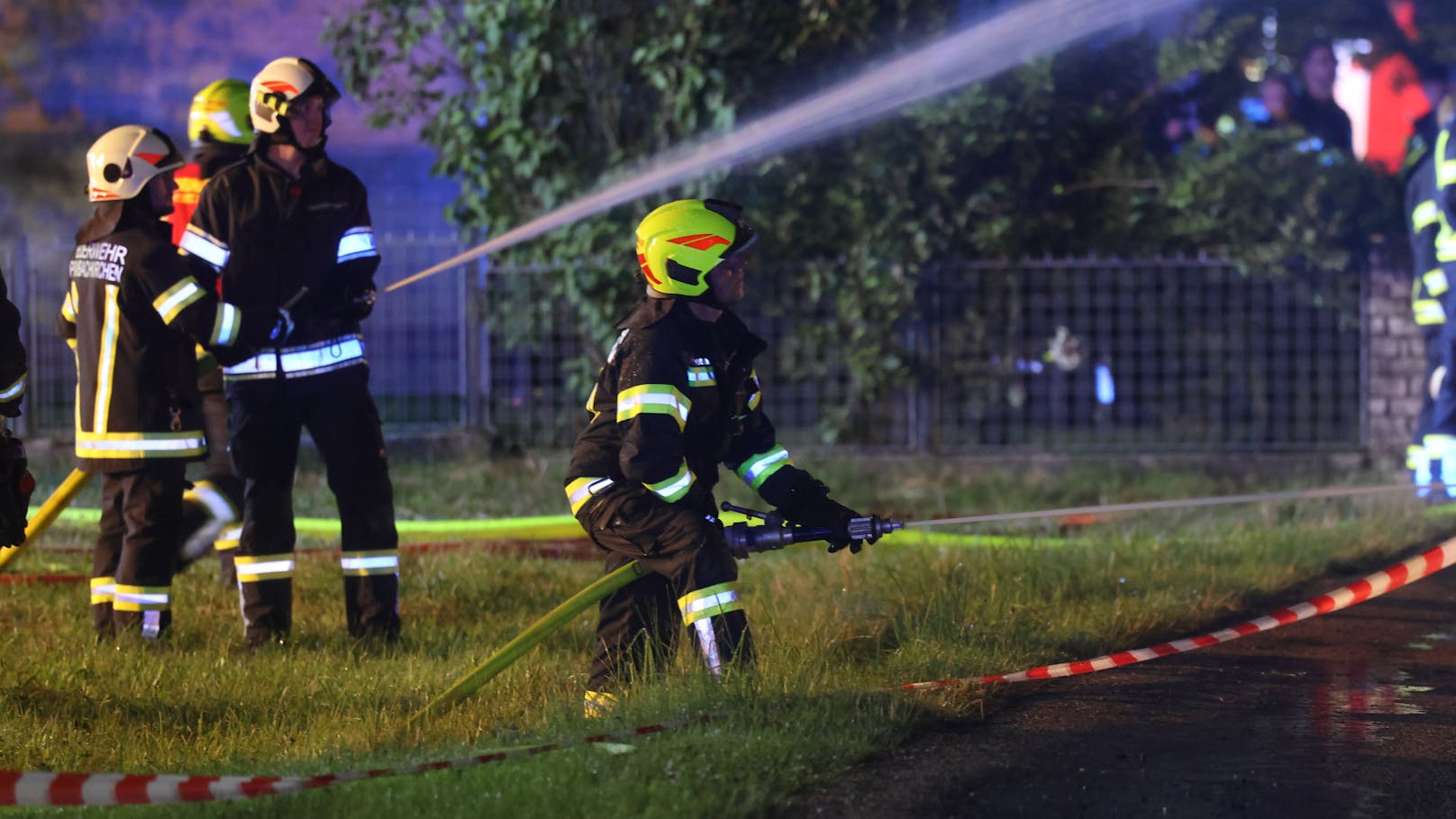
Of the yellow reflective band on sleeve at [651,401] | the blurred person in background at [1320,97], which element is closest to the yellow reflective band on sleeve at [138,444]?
the yellow reflective band on sleeve at [651,401]

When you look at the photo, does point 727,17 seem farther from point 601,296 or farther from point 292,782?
point 292,782

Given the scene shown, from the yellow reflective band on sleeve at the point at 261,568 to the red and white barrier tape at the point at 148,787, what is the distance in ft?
7.31

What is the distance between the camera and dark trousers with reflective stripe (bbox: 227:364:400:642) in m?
6.08

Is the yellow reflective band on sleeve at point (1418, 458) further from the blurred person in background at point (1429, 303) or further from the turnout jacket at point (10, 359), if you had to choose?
the turnout jacket at point (10, 359)

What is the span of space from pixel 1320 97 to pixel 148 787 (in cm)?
1100

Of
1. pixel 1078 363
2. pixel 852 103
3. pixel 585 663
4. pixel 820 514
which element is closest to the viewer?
pixel 820 514

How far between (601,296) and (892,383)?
2070 mm

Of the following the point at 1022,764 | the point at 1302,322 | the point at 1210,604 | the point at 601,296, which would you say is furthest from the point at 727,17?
the point at 1022,764

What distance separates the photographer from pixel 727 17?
11.3m

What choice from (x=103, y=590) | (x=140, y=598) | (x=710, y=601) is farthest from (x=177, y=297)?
(x=710, y=601)

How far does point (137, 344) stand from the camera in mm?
6016

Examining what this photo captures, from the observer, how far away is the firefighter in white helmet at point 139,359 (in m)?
5.96

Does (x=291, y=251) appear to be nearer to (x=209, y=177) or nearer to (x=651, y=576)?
(x=209, y=177)

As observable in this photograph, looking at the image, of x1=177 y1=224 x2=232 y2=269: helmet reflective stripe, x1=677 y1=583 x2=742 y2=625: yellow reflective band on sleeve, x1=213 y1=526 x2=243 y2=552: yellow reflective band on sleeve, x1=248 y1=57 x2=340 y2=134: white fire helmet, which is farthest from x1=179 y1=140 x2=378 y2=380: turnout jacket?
x1=677 y1=583 x2=742 y2=625: yellow reflective band on sleeve
